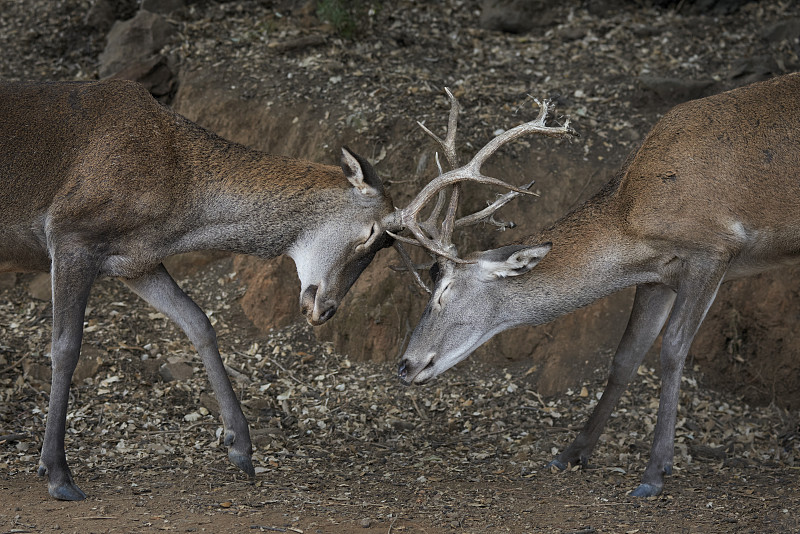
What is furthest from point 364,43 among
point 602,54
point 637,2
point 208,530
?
point 208,530

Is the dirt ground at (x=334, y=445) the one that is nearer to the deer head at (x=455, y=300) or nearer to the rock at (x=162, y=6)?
the deer head at (x=455, y=300)

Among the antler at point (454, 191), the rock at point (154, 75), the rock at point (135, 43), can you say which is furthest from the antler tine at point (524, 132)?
the rock at point (135, 43)

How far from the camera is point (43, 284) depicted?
8469 mm

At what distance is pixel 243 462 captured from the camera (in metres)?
6.25

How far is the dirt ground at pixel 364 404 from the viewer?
5578 mm

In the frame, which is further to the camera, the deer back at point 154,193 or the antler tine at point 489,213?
the antler tine at point 489,213

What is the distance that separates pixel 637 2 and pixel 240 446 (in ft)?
22.2

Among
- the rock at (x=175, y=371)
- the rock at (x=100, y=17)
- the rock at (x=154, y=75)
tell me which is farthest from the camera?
the rock at (x=100, y=17)

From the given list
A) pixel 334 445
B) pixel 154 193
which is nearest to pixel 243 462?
pixel 334 445

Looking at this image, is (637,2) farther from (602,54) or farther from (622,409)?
(622,409)

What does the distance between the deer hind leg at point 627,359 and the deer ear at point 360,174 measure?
6.39ft

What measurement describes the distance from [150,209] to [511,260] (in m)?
2.29

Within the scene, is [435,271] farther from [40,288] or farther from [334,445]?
[40,288]

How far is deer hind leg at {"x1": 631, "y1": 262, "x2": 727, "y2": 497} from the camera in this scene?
597 centimetres
